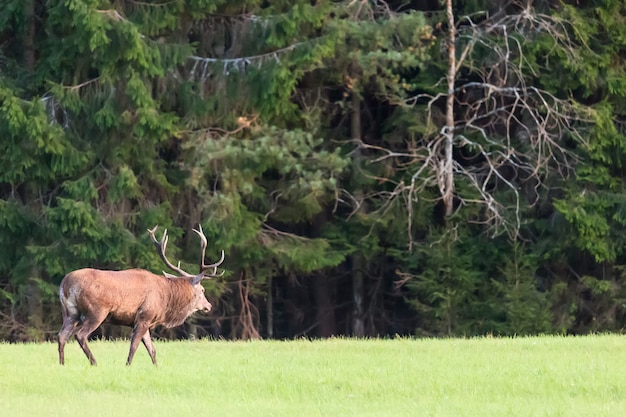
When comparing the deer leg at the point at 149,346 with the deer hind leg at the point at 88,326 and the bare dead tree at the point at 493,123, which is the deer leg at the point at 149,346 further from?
the bare dead tree at the point at 493,123

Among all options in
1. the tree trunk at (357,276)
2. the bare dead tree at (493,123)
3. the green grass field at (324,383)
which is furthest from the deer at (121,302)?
the tree trunk at (357,276)

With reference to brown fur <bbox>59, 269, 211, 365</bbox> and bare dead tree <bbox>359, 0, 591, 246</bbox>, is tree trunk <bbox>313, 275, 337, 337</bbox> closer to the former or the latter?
bare dead tree <bbox>359, 0, 591, 246</bbox>

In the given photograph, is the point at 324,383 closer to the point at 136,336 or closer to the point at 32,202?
the point at 136,336

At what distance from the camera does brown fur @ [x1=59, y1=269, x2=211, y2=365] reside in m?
15.2

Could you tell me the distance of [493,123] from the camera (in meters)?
28.0

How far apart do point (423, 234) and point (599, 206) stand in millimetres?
3737

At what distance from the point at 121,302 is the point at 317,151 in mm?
12797

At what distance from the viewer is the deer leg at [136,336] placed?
15.5 metres

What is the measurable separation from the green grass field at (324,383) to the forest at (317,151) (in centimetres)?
782

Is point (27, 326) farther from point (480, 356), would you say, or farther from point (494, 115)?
point (480, 356)

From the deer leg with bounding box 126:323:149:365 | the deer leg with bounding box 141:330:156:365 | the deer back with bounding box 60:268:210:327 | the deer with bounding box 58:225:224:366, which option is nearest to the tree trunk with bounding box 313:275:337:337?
the deer back with bounding box 60:268:210:327

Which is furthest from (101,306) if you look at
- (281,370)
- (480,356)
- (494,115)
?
(494,115)

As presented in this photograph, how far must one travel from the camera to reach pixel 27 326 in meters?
26.4

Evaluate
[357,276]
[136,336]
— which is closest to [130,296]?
[136,336]
